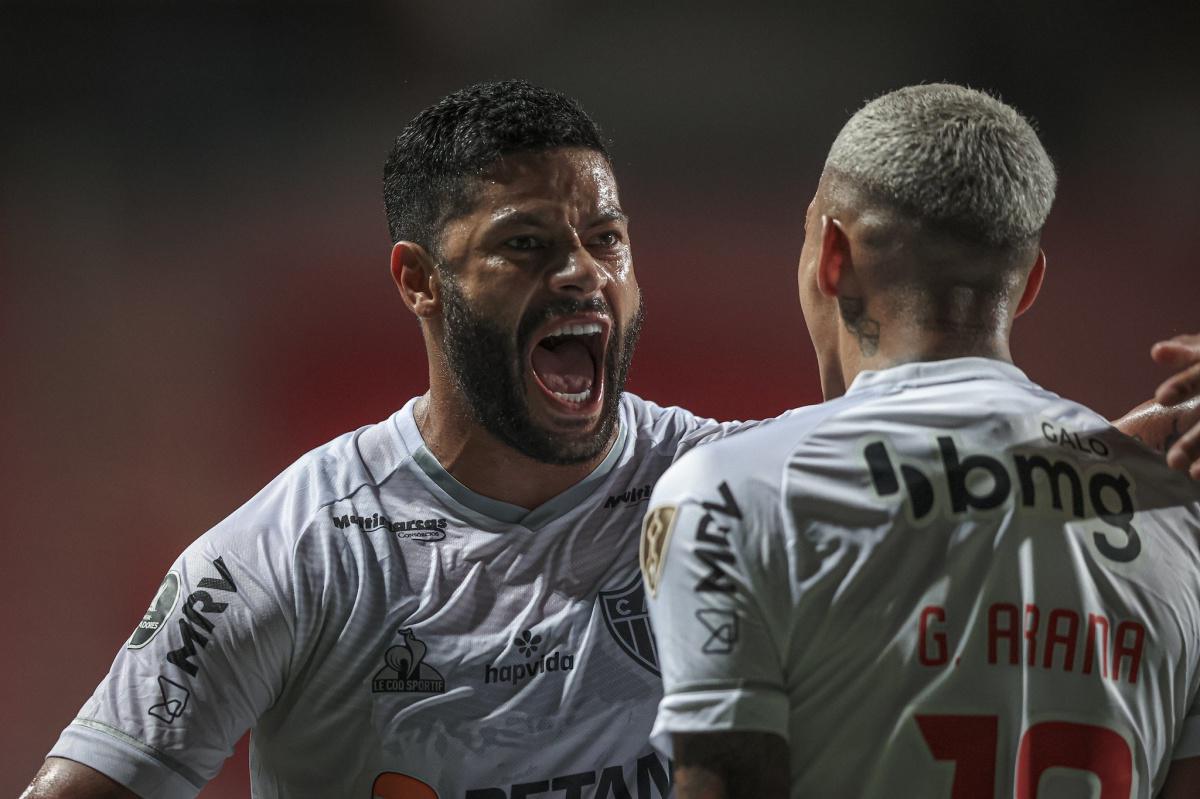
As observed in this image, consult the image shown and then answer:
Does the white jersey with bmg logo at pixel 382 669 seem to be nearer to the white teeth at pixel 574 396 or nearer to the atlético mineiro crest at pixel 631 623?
the atlético mineiro crest at pixel 631 623

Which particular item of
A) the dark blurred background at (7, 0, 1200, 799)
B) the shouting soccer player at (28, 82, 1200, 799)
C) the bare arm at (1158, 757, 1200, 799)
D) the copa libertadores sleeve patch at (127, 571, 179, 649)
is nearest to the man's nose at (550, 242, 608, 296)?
the shouting soccer player at (28, 82, 1200, 799)

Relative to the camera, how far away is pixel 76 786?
6.15 feet

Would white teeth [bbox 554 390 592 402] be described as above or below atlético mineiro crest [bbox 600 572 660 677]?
above

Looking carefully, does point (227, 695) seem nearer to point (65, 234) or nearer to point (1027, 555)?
point (1027, 555)

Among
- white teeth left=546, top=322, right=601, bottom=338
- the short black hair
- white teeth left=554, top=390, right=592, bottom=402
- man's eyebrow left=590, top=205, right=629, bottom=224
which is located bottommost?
white teeth left=554, top=390, right=592, bottom=402

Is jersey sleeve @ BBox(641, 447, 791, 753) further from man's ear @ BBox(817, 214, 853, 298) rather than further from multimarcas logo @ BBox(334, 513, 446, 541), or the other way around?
multimarcas logo @ BBox(334, 513, 446, 541)

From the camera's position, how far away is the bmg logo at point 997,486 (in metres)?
1.30

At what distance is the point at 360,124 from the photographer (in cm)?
458

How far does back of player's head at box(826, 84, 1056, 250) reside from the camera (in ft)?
4.61

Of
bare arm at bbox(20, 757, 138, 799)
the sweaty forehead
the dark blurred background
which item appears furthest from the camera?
the dark blurred background

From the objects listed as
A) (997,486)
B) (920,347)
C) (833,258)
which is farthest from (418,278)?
(997,486)

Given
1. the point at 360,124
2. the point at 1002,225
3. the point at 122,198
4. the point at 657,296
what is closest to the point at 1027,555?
the point at 1002,225

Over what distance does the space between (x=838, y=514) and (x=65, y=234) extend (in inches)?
157

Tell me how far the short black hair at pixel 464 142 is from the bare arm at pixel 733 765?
1.17 meters
